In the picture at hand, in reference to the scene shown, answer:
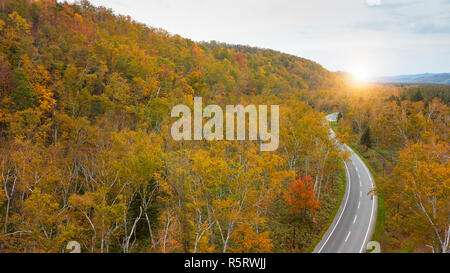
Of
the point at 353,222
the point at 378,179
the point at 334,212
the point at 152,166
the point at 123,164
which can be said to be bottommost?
the point at 353,222

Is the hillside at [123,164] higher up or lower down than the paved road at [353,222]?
higher up

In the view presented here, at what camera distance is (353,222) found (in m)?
27.2

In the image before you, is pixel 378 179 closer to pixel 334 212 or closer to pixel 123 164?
pixel 334 212

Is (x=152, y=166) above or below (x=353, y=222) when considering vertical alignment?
above

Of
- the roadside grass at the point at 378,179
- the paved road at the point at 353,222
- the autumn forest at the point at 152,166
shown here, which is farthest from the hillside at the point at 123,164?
the roadside grass at the point at 378,179

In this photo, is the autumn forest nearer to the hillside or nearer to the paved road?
the hillside

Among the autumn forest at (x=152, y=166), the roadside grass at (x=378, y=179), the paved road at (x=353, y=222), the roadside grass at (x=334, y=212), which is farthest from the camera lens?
the roadside grass at (x=378, y=179)

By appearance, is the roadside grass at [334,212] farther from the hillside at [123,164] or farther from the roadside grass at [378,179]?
the roadside grass at [378,179]

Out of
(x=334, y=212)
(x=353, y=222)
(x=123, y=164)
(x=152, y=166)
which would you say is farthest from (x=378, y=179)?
(x=123, y=164)

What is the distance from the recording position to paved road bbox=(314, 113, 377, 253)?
23.4 metres

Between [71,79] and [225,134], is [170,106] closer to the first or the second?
[225,134]

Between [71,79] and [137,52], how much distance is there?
51.1 ft

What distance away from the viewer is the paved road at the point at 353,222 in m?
23.4
